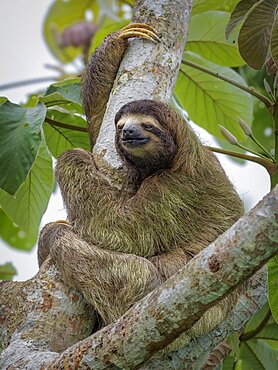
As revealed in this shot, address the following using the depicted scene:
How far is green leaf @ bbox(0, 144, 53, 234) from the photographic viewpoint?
18.2 ft

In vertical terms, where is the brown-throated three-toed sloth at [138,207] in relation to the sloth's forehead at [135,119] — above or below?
below

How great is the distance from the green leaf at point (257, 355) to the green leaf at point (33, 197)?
191cm

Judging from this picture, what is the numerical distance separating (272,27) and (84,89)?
7.22ft

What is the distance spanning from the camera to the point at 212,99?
652cm

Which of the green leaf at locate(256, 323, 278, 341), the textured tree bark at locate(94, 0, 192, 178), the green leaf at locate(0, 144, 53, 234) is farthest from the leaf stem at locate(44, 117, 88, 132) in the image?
the green leaf at locate(256, 323, 278, 341)

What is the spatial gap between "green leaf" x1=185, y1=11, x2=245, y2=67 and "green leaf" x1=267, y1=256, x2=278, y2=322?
2.61 metres

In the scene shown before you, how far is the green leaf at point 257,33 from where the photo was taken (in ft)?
14.4

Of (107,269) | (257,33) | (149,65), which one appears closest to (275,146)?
(257,33)

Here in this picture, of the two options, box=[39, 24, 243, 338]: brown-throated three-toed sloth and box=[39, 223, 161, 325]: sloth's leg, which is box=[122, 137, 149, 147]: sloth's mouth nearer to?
box=[39, 24, 243, 338]: brown-throated three-toed sloth

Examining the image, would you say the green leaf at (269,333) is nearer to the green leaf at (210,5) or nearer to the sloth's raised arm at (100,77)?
the sloth's raised arm at (100,77)

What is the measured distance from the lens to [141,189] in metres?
5.41

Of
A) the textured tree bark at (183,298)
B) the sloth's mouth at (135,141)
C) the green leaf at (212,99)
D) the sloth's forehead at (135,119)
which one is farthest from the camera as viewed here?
the green leaf at (212,99)

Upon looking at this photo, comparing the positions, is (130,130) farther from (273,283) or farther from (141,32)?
(273,283)

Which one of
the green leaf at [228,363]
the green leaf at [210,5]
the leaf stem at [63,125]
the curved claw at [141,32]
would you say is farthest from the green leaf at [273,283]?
the green leaf at [210,5]
